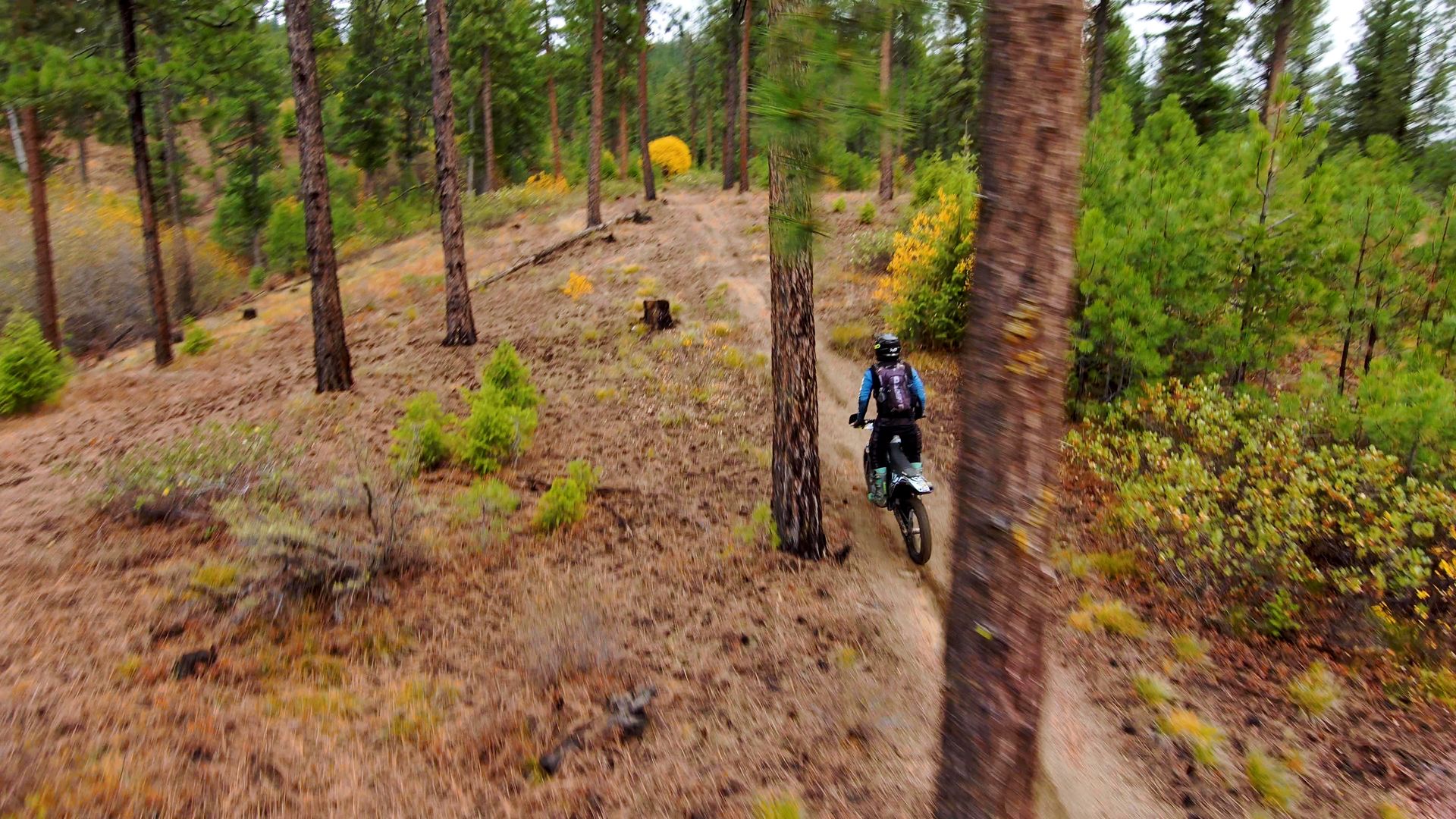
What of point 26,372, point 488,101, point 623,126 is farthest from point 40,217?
point 623,126

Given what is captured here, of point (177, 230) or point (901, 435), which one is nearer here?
point (901, 435)

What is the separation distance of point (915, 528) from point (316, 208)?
33.3 feet

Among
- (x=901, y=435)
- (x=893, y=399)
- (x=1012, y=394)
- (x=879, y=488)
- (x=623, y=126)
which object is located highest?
(x=623, y=126)

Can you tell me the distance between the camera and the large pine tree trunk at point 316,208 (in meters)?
10.9

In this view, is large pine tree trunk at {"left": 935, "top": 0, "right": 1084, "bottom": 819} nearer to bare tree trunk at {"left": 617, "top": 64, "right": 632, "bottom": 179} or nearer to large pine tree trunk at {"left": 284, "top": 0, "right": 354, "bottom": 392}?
large pine tree trunk at {"left": 284, "top": 0, "right": 354, "bottom": 392}

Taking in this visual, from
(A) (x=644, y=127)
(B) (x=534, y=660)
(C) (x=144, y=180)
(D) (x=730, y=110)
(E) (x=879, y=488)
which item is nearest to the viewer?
(B) (x=534, y=660)

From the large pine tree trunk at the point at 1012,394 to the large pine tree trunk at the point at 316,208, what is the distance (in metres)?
10.7

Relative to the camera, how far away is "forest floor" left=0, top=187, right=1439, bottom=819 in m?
4.32

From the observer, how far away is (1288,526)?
6516 millimetres

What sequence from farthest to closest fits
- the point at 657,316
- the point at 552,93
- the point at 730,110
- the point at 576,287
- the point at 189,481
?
1. the point at 552,93
2. the point at 730,110
3. the point at 576,287
4. the point at 657,316
5. the point at 189,481

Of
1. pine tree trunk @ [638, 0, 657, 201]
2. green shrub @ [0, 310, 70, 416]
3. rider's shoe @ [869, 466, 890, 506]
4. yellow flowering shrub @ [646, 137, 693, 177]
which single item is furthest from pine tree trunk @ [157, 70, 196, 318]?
rider's shoe @ [869, 466, 890, 506]

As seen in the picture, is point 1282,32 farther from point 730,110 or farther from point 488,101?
point 488,101

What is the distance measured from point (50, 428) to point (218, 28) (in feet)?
25.9

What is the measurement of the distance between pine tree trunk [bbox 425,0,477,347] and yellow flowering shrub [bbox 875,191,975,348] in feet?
27.8
